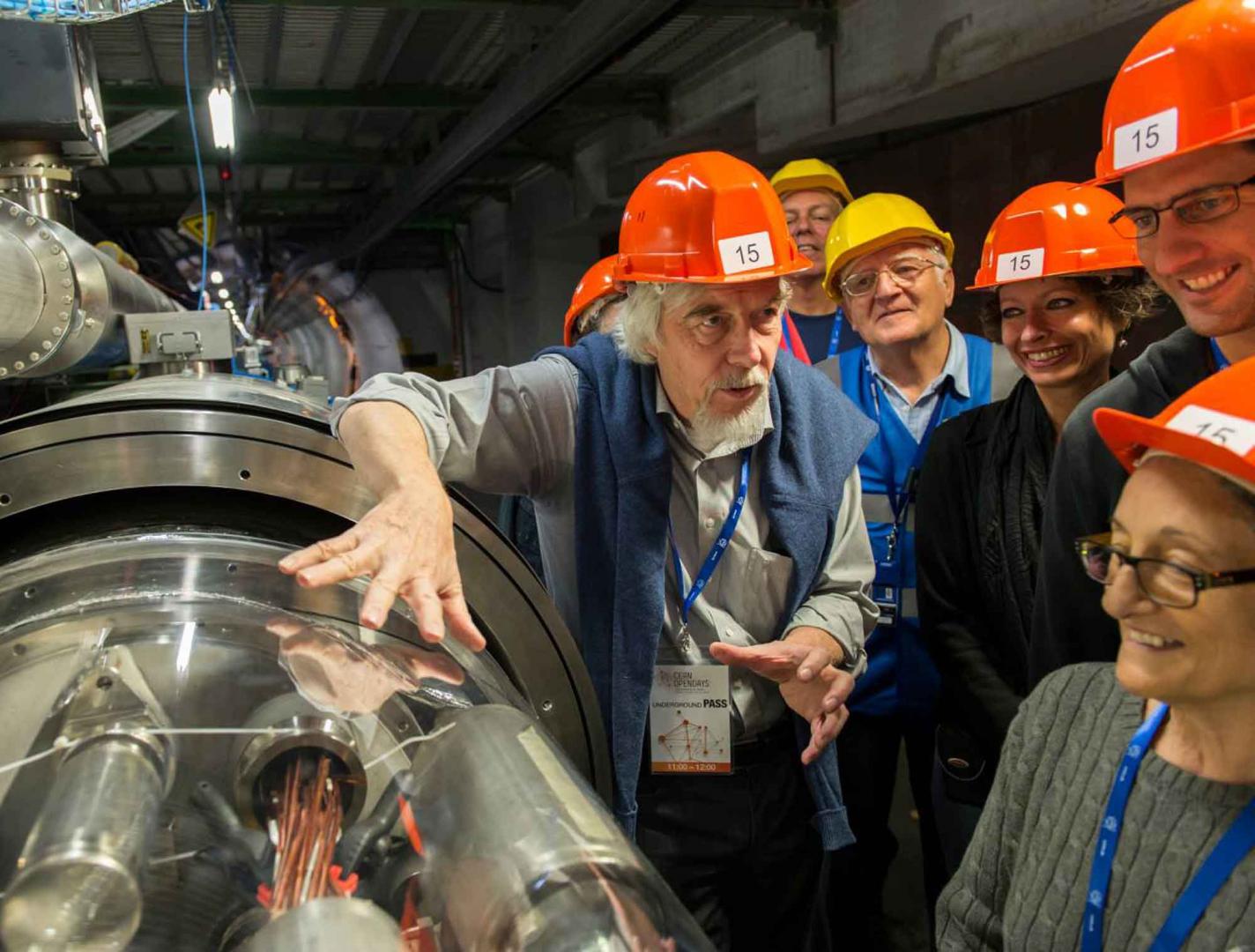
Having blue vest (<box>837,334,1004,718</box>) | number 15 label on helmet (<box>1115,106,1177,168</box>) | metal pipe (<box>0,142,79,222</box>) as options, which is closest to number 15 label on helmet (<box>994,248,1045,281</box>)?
blue vest (<box>837,334,1004,718</box>)

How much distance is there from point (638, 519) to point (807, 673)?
0.28 meters

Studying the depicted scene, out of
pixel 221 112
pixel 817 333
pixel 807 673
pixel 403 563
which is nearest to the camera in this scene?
pixel 403 563

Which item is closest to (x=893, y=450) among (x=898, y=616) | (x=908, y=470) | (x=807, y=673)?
(x=908, y=470)

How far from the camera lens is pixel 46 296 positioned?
1.36m

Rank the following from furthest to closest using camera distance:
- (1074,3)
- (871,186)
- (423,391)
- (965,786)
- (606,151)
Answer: (606,151) → (871,186) → (1074,3) → (965,786) → (423,391)

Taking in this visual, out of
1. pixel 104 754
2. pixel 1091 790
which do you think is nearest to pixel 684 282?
pixel 1091 790

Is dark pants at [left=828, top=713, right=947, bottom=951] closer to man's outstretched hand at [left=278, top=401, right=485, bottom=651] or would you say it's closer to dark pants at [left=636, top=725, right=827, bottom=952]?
dark pants at [left=636, top=725, right=827, bottom=952]

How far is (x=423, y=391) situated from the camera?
126 centimetres

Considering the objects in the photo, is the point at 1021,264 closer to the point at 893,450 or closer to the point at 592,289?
the point at 893,450

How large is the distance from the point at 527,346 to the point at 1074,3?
18.4 feet

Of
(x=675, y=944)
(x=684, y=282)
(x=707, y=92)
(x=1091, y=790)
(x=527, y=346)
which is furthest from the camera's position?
(x=527, y=346)

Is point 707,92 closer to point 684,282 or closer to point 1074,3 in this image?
point 1074,3

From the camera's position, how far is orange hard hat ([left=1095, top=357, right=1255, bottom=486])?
750 millimetres

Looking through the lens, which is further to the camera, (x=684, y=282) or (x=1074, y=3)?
(x=1074, y=3)
